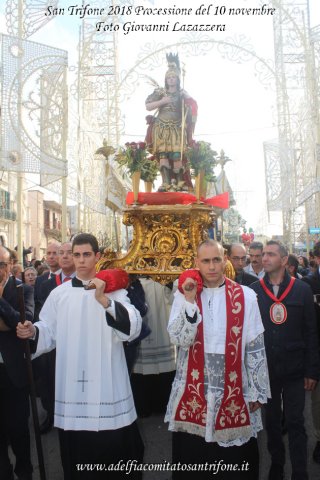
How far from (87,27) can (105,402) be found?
10671mm

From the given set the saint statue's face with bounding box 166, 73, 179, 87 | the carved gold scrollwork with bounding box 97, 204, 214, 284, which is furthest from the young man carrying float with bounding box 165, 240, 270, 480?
the saint statue's face with bounding box 166, 73, 179, 87

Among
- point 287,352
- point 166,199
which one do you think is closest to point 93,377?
point 287,352

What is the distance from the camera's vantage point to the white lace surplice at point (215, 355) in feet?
8.49

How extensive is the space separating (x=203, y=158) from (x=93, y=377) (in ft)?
9.02

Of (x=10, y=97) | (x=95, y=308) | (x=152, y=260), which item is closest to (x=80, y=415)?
(x=95, y=308)

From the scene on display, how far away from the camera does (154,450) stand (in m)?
3.95

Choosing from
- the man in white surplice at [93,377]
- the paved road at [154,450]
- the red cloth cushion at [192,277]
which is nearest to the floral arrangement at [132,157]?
the man in white surplice at [93,377]

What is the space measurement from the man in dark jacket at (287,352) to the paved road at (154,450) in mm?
395

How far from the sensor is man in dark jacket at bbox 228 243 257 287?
513cm

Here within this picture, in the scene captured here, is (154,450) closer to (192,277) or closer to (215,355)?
(215,355)

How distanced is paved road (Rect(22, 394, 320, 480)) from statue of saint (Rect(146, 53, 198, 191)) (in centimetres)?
255

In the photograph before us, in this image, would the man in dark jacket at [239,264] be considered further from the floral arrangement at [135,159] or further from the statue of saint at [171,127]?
the floral arrangement at [135,159]

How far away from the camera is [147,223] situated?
4586 millimetres

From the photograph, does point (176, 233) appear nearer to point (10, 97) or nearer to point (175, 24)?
point (10, 97)
